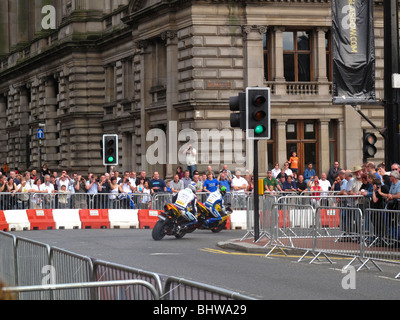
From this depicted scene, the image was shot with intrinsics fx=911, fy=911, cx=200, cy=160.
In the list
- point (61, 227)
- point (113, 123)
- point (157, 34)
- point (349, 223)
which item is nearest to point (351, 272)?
point (349, 223)

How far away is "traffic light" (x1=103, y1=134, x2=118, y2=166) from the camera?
28344 millimetres

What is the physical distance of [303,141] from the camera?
39.6 metres

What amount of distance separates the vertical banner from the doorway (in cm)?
1315

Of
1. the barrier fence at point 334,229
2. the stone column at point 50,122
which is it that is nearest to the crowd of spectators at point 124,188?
the barrier fence at point 334,229

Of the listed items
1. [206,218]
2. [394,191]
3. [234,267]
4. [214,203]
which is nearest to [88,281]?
[234,267]

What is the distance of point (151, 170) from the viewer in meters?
42.9

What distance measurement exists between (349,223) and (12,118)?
5479 cm

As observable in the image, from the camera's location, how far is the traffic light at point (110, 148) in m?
28.3

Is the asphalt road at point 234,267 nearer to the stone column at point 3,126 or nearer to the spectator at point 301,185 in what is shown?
the spectator at point 301,185

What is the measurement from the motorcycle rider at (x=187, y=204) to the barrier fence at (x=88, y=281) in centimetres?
983

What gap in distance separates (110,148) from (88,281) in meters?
20.2

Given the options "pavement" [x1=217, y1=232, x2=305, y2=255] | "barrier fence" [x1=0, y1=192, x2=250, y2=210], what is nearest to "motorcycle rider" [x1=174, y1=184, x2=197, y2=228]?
"pavement" [x1=217, y1=232, x2=305, y2=255]

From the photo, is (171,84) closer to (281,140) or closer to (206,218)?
(281,140)
